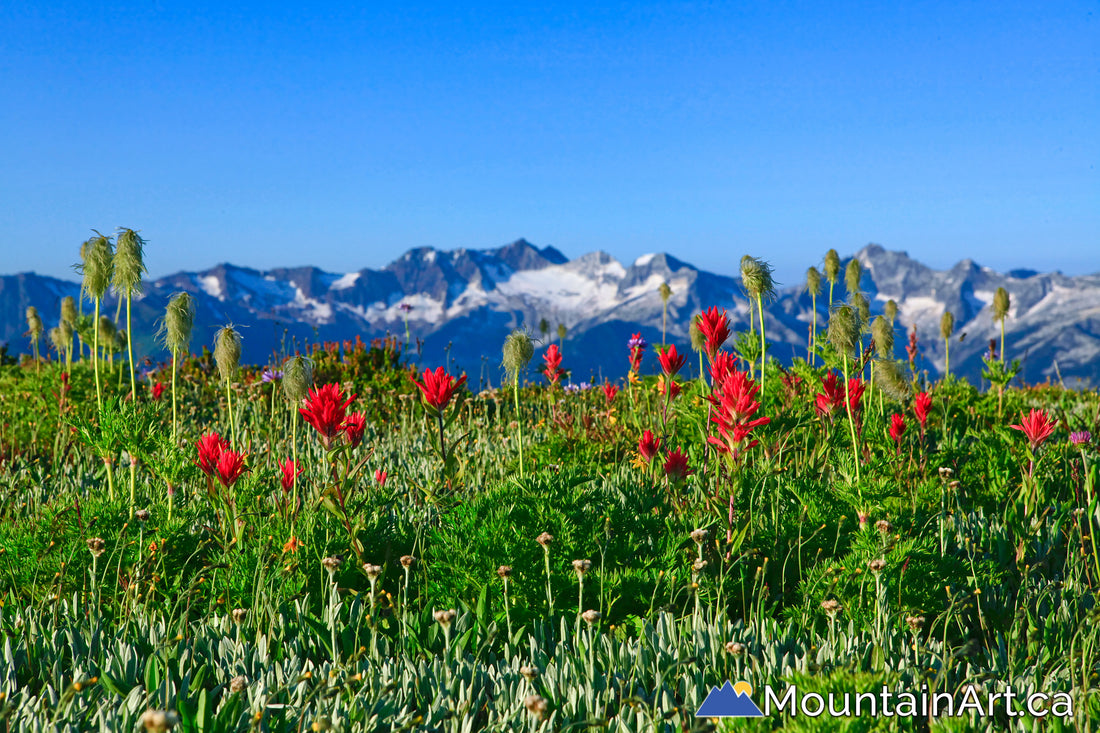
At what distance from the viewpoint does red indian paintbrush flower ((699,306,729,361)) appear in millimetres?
3539

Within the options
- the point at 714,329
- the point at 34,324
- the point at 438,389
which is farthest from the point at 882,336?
the point at 34,324

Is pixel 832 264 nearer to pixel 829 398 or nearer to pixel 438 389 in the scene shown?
pixel 829 398

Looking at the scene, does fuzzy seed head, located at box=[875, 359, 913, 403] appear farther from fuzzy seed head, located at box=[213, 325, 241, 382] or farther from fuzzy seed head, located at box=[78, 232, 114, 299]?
fuzzy seed head, located at box=[78, 232, 114, 299]

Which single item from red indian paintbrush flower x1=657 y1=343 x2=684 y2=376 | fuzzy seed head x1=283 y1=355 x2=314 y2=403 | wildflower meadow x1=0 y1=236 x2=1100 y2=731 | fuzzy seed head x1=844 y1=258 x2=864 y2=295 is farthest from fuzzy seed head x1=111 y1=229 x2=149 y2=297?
fuzzy seed head x1=844 y1=258 x2=864 y2=295

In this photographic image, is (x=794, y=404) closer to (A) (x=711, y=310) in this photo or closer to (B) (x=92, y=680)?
(A) (x=711, y=310)

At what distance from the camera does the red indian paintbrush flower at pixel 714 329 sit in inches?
139

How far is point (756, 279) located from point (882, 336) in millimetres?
1794

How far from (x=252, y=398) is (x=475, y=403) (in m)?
2.14

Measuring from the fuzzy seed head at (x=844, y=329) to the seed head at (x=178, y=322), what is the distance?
313 cm

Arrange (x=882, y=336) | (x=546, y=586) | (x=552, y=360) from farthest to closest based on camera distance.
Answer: (x=882, y=336) < (x=552, y=360) < (x=546, y=586)

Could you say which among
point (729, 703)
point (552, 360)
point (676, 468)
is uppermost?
point (552, 360)

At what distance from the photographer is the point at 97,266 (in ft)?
12.9

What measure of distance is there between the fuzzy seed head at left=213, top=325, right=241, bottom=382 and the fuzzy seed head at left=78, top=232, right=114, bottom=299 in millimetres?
814

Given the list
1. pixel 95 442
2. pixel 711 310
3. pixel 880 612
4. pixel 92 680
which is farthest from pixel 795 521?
pixel 95 442
